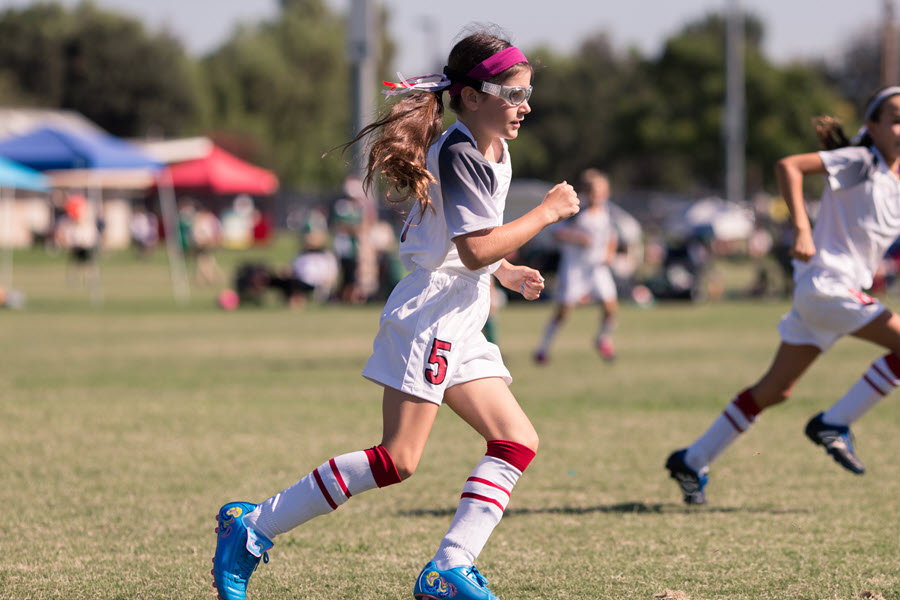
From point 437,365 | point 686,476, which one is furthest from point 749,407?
point 437,365

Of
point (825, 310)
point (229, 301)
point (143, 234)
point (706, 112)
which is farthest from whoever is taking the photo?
point (706, 112)

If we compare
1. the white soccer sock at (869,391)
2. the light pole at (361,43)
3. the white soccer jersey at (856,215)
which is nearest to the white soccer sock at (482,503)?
the white soccer jersey at (856,215)

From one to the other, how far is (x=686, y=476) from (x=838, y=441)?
0.80 m

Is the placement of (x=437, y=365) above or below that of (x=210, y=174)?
above

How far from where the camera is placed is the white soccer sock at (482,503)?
3.94m

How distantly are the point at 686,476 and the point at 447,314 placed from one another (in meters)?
2.46

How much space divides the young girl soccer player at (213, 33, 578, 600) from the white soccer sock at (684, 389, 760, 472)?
2.12 meters

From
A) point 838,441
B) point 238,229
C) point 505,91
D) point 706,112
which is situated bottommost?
point 238,229

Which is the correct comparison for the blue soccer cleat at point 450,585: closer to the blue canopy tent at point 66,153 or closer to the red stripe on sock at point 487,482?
the red stripe on sock at point 487,482

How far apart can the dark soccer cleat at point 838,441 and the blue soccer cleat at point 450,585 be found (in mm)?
2862

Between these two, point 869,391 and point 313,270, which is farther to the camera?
point 313,270

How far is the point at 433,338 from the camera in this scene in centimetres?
401

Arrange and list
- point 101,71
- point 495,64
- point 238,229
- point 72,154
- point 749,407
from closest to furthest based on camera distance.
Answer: point 495,64 → point 749,407 → point 72,154 → point 238,229 → point 101,71

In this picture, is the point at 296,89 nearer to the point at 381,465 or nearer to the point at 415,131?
the point at 415,131
